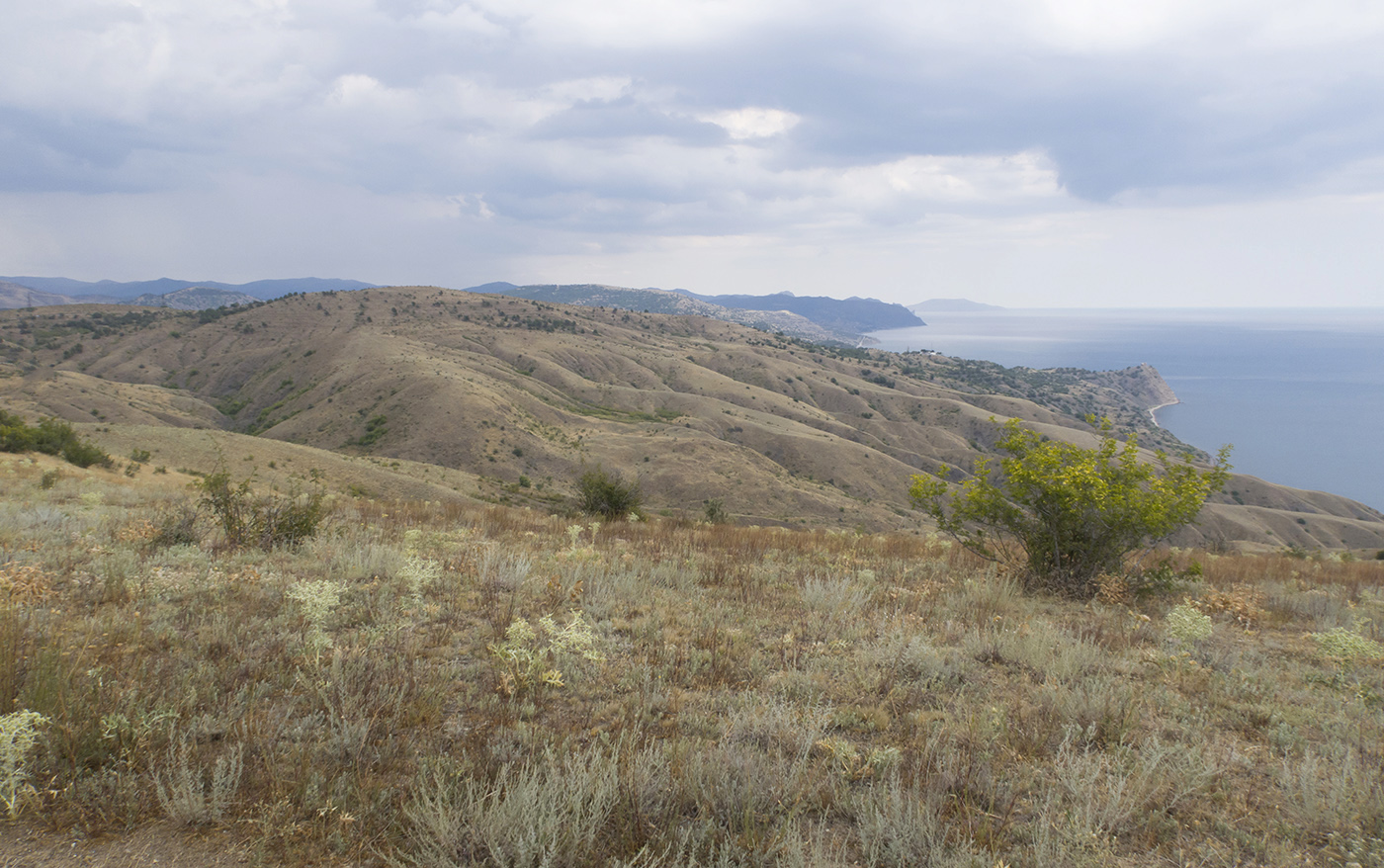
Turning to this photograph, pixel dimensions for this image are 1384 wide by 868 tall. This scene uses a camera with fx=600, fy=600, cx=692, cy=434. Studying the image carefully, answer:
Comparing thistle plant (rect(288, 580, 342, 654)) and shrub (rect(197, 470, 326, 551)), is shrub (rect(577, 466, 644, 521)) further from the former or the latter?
thistle plant (rect(288, 580, 342, 654))

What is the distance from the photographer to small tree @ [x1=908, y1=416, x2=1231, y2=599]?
25.0 feet

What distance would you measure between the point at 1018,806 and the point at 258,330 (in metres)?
118

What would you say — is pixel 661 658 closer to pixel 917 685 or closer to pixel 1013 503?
pixel 917 685

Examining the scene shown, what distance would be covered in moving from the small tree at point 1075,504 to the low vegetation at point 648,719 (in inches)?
53.1

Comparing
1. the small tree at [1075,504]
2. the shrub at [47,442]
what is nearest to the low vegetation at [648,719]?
the small tree at [1075,504]

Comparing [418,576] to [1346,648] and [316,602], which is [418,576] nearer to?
[316,602]

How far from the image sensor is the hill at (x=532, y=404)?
5362 centimetres

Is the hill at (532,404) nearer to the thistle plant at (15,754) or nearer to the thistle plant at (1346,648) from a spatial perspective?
the thistle plant at (15,754)

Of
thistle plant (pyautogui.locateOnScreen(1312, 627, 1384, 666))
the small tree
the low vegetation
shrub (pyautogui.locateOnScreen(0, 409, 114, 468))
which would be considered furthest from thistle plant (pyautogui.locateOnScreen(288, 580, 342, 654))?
shrub (pyautogui.locateOnScreen(0, 409, 114, 468))

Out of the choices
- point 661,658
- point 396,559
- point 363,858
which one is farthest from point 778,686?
point 396,559

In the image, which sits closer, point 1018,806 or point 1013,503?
point 1018,806

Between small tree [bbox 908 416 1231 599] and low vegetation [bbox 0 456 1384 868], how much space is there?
1349mm

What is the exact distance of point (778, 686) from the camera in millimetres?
4090

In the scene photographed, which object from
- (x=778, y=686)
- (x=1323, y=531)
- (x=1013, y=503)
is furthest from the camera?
(x=1323, y=531)
